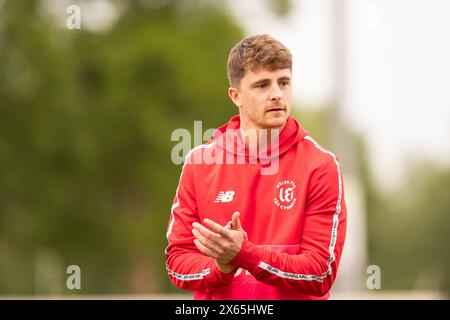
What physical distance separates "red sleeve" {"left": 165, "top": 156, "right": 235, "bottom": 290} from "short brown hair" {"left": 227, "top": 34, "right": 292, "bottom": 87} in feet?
1.95

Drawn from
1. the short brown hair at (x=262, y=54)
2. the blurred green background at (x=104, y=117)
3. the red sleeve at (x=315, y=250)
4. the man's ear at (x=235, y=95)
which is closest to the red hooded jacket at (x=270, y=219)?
the red sleeve at (x=315, y=250)

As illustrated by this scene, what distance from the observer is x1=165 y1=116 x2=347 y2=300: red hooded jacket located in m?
4.17

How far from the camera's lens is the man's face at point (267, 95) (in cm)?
430

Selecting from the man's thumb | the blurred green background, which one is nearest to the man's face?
the man's thumb

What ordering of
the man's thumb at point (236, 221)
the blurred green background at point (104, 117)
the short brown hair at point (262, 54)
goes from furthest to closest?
1. the blurred green background at point (104, 117)
2. the short brown hair at point (262, 54)
3. the man's thumb at point (236, 221)

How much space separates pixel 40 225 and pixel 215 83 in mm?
5622

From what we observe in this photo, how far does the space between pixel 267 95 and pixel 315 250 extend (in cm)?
78

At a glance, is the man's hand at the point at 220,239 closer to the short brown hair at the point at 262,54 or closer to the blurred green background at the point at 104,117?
the short brown hair at the point at 262,54

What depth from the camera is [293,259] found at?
417 cm

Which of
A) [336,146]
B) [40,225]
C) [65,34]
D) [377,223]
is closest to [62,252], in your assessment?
[40,225]

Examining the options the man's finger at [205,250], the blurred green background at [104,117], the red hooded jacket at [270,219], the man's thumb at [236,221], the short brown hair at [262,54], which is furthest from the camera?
the blurred green background at [104,117]

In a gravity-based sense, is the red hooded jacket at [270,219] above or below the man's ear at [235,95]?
below

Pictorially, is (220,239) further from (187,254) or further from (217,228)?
(187,254)

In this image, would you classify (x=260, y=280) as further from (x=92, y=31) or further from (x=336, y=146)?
(x=92, y=31)
